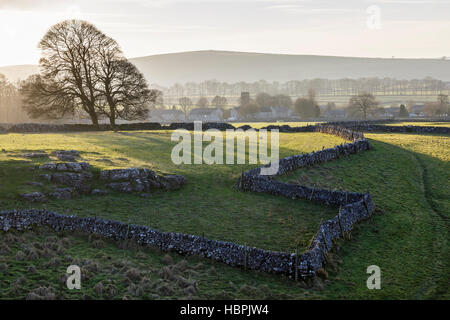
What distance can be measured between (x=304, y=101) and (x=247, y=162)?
88935mm

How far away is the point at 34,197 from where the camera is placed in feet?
69.7

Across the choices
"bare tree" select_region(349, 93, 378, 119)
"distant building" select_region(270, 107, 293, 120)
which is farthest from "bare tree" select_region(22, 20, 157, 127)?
"distant building" select_region(270, 107, 293, 120)

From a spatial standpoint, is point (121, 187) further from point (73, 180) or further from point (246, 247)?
point (246, 247)

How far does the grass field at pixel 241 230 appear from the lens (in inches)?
550

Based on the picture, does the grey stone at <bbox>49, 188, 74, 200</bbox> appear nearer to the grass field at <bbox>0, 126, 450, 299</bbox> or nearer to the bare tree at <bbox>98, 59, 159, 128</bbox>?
the grass field at <bbox>0, 126, 450, 299</bbox>

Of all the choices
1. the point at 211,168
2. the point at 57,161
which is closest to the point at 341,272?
the point at 211,168

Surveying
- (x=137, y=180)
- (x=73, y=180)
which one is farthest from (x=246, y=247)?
(x=73, y=180)

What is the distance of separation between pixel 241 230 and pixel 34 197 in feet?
36.1

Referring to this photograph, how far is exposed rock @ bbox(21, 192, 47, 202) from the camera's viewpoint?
69.2 ft

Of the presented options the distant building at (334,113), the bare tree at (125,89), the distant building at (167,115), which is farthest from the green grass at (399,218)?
the distant building at (167,115)

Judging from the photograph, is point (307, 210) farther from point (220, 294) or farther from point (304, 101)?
point (304, 101)

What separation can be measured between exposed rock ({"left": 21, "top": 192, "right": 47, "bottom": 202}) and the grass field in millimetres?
499

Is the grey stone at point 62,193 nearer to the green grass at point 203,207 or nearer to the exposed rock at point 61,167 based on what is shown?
the green grass at point 203,207

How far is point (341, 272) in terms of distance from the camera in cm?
1573
